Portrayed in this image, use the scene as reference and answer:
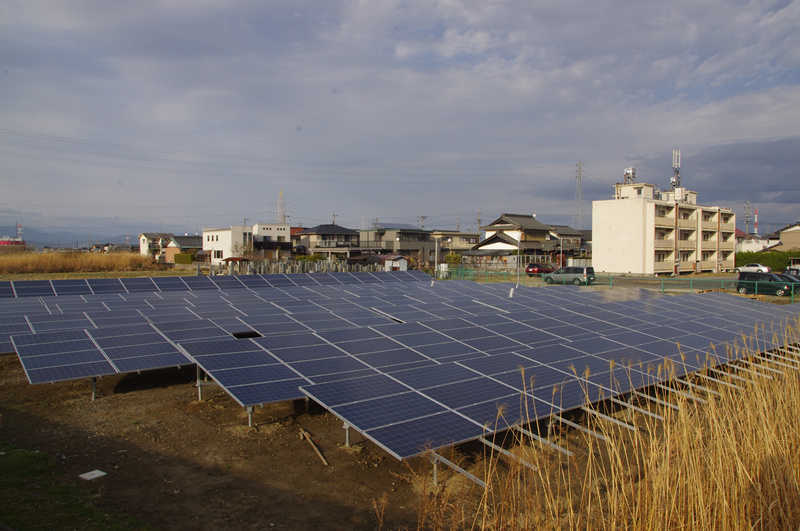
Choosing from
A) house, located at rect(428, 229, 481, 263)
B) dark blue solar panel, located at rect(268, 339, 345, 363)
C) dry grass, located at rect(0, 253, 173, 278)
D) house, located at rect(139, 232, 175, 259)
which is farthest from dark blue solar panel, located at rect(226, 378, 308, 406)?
house, located at rect(139, 232, 175, 259)

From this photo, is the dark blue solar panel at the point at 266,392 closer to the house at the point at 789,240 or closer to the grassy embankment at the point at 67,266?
the grassy embankment at the point at 67,266

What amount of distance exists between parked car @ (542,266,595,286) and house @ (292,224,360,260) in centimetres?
3038

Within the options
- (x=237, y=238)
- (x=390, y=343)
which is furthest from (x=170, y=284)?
(x=237, y=238)

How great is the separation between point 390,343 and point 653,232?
47826 mm

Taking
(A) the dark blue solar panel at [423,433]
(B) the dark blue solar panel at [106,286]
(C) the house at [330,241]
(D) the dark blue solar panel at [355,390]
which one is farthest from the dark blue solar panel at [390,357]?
(C) the house at [330,241]

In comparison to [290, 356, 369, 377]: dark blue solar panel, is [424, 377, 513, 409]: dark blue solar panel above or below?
below

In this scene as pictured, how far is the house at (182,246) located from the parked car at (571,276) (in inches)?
2041

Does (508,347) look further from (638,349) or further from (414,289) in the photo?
(414,289)

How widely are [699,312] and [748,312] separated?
8.55ft

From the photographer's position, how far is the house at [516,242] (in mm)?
63844

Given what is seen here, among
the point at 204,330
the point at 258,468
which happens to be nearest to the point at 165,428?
the point at 258,468

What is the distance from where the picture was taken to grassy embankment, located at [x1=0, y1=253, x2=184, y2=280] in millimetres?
39562

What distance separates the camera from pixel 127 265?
153 feet

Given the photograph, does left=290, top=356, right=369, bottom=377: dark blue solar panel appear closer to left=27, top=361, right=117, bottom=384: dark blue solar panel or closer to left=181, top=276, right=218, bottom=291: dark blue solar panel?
left=27, top=361, right=117, bottom=384: dark blue solar panel
